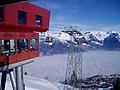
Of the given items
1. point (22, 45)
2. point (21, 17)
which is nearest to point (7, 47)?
point (22, 45)

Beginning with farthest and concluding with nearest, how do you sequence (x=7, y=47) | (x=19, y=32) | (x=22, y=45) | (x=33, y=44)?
(x=33, y=44), (x=22, y=45), (x=19, y=32), (x=7, y=47)

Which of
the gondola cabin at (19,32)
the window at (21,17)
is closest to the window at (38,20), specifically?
the gondola cabin at (19,32)

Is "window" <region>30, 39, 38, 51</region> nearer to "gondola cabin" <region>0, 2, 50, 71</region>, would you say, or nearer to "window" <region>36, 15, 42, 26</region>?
"gondola cabin" <region>0, 2, 50, 71</region>

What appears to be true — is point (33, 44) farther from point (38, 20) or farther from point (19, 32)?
point (19, 32)

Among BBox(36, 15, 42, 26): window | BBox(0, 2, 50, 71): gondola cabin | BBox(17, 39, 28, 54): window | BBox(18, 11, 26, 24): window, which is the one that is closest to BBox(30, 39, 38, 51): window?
BBox(0, 2, 50, 71): gondola cabin

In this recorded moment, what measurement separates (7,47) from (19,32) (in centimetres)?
100

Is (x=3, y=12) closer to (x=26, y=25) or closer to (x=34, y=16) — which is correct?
(x=26, y=25)

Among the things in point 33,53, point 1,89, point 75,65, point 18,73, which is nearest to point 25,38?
point 33,53

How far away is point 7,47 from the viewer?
8305 mm

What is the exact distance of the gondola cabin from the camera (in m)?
8.21

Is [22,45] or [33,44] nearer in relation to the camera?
[22,45]

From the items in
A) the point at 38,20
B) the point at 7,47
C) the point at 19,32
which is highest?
the point at 38,20

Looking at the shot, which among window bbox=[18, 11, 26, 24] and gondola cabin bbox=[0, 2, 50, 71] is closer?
gondola cabin bbox=[0, 2, 50, 71]

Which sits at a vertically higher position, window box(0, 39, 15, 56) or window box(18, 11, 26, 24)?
window box(18, 11, 26, 24)
